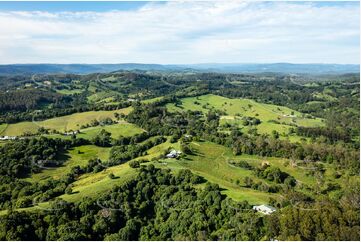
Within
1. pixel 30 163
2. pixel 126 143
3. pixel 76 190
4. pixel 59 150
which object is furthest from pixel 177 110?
pixel 76 190

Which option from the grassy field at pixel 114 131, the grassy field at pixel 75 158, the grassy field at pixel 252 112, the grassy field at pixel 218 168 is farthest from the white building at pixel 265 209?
the grassy field at pixel 252 112

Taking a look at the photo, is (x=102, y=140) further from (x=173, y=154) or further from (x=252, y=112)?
(x=252, y=112)

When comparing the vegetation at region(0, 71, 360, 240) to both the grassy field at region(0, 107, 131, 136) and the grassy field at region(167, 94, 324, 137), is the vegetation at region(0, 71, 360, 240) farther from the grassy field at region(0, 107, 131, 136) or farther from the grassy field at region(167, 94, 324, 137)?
the grassy field at region(167, 94, 324, 137)

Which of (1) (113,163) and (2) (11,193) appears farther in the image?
(1) (113,163)

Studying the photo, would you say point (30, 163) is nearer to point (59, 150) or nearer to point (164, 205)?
point (59, 150)

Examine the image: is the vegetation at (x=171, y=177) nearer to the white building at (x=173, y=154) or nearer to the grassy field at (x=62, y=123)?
the white building at (x=173, y=154)

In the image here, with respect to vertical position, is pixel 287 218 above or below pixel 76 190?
above

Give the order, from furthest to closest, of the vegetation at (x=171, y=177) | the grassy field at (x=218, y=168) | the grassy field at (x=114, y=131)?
1. the grassy field at (x=114, y=131)
2. the grassy field at (x=218, y=168)
3. the vegetation at (x=171, y=177)
